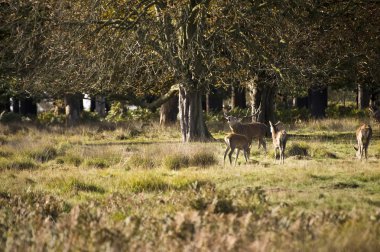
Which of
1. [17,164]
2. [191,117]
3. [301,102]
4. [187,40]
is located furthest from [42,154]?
[301,102]

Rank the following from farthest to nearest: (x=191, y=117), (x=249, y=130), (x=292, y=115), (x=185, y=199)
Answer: (x=292, y=115)
(x=191, y=117)
(x=249, y=130)
(x=185, y=199)

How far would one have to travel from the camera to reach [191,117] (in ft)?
85.6

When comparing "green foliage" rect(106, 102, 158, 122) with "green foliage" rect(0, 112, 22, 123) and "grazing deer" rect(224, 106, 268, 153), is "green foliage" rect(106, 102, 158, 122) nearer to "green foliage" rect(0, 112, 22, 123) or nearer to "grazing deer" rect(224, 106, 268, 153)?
"green foliage" rect(0, 112, 22, 123)

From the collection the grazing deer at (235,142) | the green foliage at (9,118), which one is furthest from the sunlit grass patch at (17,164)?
the green foliage at (9,118)

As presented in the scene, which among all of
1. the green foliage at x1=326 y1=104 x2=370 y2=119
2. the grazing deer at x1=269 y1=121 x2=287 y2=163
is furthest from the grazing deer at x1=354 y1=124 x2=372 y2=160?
the green foliage at x1=326 y1=104 x2=370 y2=119

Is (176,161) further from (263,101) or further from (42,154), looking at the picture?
(263,101)

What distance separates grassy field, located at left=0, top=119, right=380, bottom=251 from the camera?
684cm

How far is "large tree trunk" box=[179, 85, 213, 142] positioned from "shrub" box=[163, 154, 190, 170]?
25.6 ft

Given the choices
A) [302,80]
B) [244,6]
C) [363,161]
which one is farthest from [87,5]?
[363,161]

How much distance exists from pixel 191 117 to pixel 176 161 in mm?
8579

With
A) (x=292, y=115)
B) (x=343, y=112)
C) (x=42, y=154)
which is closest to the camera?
(x=42, y=154)

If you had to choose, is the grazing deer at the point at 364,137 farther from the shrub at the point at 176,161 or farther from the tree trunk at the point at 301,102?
the tree trunk at the point at 301,102

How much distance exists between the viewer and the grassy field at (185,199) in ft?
22.5

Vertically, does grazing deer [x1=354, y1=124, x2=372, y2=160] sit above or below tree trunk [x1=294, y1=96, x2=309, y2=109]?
below
